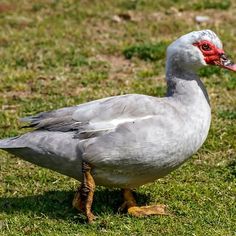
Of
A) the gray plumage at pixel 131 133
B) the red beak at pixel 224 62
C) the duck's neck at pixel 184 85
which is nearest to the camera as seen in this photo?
the gray plumage at pixel 131 133

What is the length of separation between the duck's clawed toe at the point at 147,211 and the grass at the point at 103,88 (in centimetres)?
7

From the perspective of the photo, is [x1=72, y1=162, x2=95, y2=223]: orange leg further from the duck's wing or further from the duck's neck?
the duck's neck

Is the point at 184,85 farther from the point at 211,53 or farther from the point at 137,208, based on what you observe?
the point at 137,208

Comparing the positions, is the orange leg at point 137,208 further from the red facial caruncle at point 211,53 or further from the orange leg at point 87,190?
the red facial caruncle at point 211,53

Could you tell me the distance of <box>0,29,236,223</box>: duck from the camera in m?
5.71

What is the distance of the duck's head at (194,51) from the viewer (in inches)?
237

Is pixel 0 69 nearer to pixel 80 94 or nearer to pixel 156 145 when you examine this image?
pixel 80 94

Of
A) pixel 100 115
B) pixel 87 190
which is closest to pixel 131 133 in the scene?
pixel 100 115

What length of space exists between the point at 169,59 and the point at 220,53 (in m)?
0.43

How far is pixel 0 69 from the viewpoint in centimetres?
968

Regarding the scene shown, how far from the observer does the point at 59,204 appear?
251 inches

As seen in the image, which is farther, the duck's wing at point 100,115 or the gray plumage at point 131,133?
the duck's wing at point 100,115

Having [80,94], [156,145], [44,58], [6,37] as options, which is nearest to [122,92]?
[80,94]

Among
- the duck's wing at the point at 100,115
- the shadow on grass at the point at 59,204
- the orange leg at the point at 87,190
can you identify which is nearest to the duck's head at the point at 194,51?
the duck's wing at the point at 100,115
